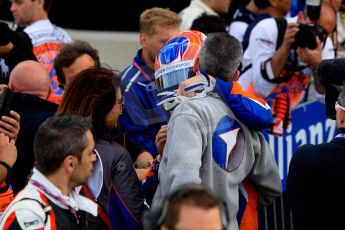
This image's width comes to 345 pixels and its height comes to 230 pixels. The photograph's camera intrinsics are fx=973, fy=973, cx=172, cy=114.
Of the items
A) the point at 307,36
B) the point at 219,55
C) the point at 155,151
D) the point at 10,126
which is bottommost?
the point at 155,151

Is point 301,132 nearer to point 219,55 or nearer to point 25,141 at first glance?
point 25,141

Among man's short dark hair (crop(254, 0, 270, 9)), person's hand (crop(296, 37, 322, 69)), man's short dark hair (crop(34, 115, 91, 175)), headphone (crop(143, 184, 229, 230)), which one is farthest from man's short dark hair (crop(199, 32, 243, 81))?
man's short dark hair (crop(254, 0, 270, 9))

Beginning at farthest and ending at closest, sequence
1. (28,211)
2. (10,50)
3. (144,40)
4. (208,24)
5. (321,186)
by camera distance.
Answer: (208,24), (10,50), (144,40), (321,186), (28,211)

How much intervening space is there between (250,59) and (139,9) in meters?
3.50

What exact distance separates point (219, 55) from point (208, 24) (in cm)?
223

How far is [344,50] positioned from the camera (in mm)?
A: 8992

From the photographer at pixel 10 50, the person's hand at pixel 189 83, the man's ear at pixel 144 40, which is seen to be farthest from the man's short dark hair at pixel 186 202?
the photographer at pixel 10 50

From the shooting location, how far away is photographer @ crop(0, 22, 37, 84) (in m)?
7.27

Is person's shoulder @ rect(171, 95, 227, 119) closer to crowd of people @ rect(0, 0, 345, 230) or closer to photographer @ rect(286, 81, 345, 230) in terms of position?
crowd of people @ rect(0, 0, 345, 230)

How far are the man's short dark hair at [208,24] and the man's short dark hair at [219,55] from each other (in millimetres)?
2107

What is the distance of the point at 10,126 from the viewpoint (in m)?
5.49

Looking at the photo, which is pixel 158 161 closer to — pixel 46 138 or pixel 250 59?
pixel 46 138

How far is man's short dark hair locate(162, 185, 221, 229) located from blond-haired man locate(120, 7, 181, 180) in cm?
256

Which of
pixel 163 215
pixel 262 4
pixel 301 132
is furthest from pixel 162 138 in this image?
pixel 262 4
